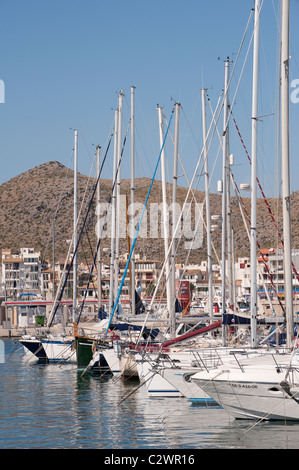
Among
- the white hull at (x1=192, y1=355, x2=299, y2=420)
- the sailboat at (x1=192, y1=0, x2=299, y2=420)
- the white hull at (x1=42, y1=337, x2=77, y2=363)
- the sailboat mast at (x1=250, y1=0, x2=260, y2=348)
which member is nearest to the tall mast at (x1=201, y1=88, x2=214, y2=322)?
the sailboat mast at (x1=250, y1=0, x2=260, y2=348)

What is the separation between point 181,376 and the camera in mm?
27406

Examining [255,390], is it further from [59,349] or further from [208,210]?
[59,349]

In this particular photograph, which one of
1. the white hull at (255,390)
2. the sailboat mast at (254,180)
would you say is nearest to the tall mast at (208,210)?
the sailboat mast at (254,180)

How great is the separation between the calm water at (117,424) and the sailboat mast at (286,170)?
11.5 ft

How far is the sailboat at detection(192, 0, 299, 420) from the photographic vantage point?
72.6 ft

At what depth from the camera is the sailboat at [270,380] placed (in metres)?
22.1

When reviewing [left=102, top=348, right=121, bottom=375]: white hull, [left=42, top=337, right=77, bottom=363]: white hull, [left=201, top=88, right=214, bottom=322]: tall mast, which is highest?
[left=201, top=88, right=214, bottom=322]: tall mast

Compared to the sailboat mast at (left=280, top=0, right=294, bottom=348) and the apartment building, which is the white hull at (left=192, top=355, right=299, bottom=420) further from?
the apartment building

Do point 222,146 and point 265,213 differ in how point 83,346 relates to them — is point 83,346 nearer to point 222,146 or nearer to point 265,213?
point 222,146

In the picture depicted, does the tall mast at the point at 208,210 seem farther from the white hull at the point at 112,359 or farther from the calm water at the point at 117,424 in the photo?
the calm water at the point at 117,424

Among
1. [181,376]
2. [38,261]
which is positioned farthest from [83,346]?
[38,261]

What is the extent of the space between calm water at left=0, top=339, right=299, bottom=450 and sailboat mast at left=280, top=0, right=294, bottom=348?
350 centimetres

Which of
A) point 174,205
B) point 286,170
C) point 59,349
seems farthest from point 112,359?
point 286,170

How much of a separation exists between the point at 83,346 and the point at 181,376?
51.6 ft
